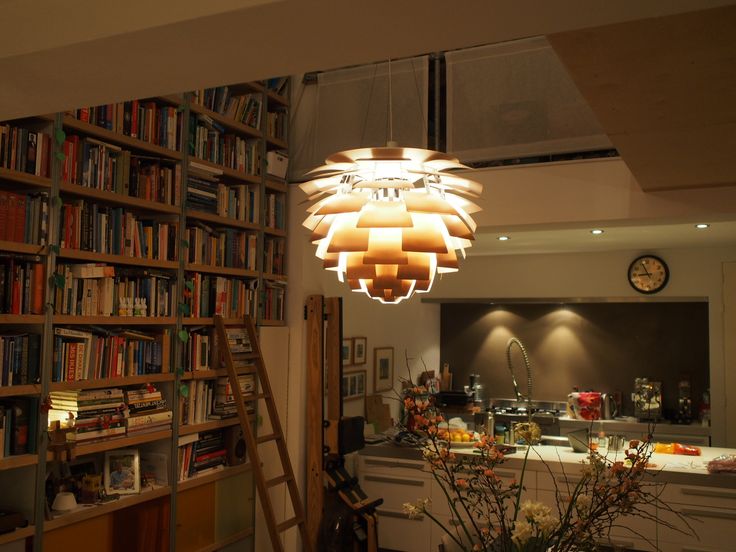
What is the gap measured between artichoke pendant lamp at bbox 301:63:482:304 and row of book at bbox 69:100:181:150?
153 cm

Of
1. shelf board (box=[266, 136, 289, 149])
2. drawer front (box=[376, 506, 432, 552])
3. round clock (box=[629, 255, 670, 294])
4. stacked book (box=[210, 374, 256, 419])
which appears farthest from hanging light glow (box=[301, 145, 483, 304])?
round clock (box=[629, 255, 670, 294])

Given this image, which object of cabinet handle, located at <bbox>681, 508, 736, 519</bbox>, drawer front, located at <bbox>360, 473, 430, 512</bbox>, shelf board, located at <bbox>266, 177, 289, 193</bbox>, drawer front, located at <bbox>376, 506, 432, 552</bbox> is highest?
shelf board, located at <bbox>266, 177, 289, 193</bbox>

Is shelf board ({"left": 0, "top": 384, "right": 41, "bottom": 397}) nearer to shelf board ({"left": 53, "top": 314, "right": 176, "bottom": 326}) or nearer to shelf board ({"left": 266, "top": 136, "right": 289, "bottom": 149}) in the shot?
shelf board ({"left": 53, "top": 314, "right": 176, "bottom": 326})

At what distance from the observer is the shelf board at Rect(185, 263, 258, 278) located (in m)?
4.22

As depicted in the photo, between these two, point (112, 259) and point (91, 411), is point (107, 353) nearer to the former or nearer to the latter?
point (91, 411)

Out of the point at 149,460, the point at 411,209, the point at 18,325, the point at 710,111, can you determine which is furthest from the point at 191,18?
the point at 149,460

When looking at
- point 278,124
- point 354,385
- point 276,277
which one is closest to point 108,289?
point 276,277

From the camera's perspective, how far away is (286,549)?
16.4 ft

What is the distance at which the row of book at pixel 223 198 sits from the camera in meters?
4.29

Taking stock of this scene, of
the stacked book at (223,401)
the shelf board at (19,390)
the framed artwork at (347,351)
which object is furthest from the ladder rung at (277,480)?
the shelf board at (19,390)

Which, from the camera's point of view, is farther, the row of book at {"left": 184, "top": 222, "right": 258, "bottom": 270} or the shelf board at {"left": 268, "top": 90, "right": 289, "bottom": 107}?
the shelf board at {"left": 268, "top": 90, "right": 289, "bottom": 107}

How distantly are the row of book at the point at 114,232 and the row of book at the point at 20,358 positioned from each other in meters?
0.51

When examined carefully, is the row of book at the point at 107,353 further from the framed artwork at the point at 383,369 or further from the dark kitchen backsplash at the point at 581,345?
the dark kitchen backsplash at the point at 581,345

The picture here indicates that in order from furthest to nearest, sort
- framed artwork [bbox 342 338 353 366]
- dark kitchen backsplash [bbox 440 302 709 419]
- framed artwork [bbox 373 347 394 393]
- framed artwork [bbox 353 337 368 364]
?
dark kitchen backsplash [bbox 440 302 709 419]
framed artwork [bbox 373 347 394 393]
framed artwork [bbox 353 337 368 364]
framed artwork [bbox 342 338 353 366]
